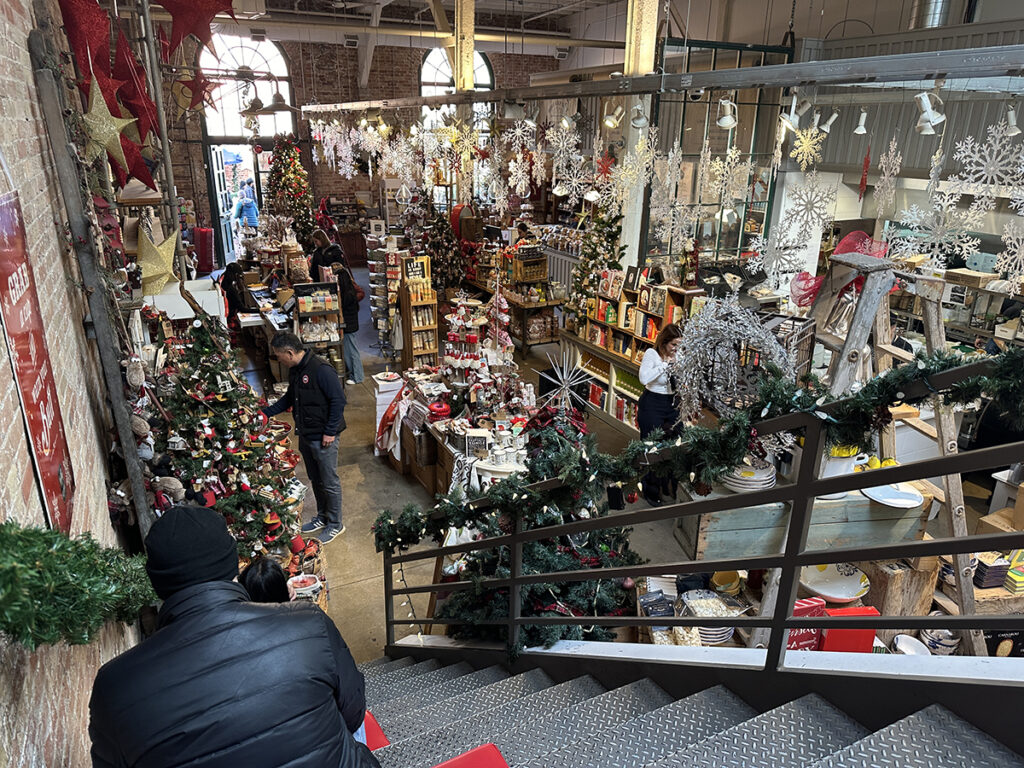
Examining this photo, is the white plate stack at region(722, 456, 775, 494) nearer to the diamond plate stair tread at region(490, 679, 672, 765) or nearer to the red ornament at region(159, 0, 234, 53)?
the diamond plate stair tread at region(490, 679, 672, 765)

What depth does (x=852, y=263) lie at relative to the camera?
3.19 meters

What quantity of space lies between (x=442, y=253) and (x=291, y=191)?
328 centimetres

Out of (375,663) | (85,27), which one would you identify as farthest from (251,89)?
(375,663)

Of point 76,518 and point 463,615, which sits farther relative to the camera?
point 463,615

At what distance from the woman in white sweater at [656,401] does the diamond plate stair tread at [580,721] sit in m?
3.01

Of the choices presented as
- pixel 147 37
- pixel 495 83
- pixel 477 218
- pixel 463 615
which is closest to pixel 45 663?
pixel 463 615

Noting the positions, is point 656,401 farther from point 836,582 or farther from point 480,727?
point 480,727

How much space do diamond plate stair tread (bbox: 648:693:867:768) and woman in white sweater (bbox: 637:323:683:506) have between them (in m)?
3.47

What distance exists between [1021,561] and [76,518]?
15.4 feet

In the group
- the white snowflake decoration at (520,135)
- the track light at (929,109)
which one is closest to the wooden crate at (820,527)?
the track light at (929,109)

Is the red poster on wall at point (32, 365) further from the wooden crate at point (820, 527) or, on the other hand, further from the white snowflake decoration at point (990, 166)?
the white snowflake decoration at point (990, 166)

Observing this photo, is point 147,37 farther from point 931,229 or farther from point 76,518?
point 931,229

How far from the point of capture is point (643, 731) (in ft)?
6.96

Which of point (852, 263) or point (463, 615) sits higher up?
point (852, 263)
